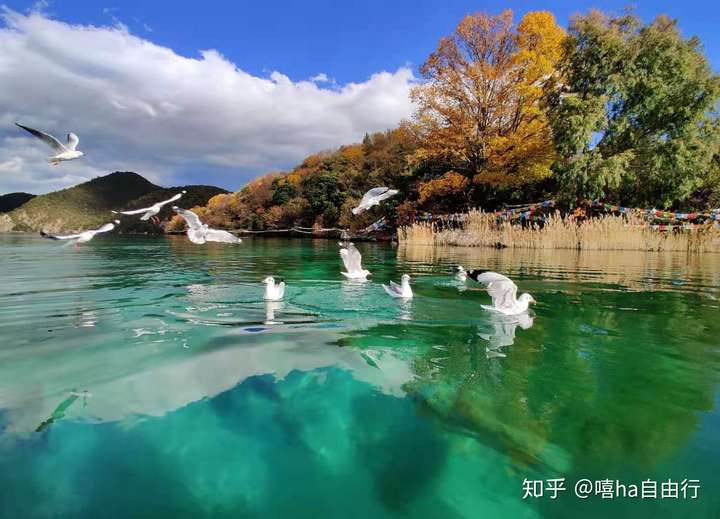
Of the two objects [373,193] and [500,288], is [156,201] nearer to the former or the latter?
[373,193]

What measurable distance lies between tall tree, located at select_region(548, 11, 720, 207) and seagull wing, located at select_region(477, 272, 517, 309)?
733 inches

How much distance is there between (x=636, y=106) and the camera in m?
22.6

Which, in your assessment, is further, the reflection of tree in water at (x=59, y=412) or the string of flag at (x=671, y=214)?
the string of flag at (x=671, y=214)

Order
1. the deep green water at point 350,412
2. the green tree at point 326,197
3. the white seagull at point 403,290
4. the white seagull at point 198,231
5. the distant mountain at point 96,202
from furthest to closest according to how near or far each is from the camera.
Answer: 1. the distant mountain at point 96,202
2. the green tree at point 326,197
3. the white seagull at point 198,231
4. the white seagull at point 403,290
5. the deep green water at point 350,412

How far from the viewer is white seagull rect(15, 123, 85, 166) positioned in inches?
321

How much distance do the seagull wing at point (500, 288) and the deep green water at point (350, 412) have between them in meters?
0.33

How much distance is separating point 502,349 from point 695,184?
24.6m

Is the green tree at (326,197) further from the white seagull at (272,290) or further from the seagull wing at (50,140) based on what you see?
the white seagull at (272,290)

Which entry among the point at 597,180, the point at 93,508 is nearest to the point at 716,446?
the point at 93,508

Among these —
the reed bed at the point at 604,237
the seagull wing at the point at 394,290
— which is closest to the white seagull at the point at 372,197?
the seagull wing at the point at 394,290

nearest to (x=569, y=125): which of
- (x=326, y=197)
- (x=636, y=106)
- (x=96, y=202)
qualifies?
(x=636, y=106)

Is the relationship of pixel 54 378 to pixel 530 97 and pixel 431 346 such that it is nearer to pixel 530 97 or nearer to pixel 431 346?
pixel 431 346

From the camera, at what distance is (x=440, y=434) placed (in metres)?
2.59

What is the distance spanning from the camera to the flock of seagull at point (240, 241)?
533 cm
